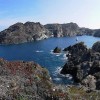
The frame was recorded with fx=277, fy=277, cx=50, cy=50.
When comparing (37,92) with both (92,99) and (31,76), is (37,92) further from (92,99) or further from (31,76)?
(92,99)

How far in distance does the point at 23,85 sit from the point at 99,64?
188 feet

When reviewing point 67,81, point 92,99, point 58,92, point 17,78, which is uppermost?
point 17,78

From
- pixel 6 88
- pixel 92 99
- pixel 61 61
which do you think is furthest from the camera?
pixel 61 61

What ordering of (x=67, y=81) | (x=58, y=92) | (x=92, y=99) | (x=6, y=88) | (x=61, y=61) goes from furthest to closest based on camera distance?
1. (x=61, y=61)
2. (x=67, y=81)
3. (x=92, y=99)
4. (x=58, y=92)
5. (x=6, y=88)

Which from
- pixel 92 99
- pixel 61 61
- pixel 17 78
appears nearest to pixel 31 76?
pixel 17 78

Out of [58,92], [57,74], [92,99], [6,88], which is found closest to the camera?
[6,88]

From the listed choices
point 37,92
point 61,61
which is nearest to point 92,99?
point 37,92

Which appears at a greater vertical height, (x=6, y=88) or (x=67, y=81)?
(x=6, y=88)

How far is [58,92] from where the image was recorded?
25.9 metres

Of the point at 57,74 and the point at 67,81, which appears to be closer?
the point at 67,81

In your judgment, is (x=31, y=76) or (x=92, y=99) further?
(x=92, y=99)

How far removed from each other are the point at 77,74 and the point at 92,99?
49442mm

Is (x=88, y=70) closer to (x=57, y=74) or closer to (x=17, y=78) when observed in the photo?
(x=57, y=74)

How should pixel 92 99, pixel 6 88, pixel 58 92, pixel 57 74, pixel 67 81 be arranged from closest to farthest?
1. pixel 6 88
2. pixel 58 92
3. pixel 92 99
4. pixel 67 81
5. pixel 57 74
